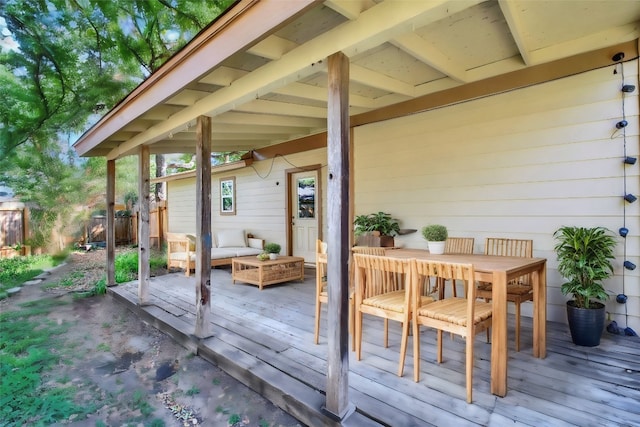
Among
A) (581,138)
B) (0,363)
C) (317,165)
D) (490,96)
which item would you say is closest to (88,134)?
(0,363)

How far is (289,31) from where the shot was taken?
2.21 meters

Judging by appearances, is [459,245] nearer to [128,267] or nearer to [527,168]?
[527,168]

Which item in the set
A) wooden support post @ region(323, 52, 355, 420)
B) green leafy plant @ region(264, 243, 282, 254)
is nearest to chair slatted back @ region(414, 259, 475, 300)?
wooden support post @ region(323, 52, 355, 420)

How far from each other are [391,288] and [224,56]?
7.07 ft

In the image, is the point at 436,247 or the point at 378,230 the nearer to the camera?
the point at 436,247

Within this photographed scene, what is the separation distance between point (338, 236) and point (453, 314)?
0.93 metres

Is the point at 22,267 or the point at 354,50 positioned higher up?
the point at 354,50

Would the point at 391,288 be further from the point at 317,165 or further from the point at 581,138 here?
the point at 317,165

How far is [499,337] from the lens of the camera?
1959 millimetres

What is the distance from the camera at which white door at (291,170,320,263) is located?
246 inches

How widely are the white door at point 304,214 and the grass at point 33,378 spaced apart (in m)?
3.80

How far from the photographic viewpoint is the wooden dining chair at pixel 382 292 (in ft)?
7.20

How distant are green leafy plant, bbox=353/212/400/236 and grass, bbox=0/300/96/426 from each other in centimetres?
326

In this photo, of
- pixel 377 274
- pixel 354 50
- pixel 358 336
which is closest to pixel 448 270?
pixel 377 274
